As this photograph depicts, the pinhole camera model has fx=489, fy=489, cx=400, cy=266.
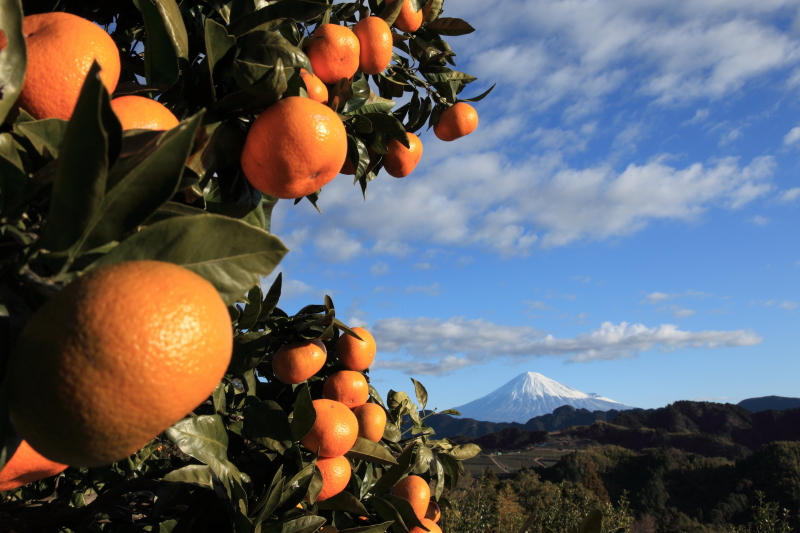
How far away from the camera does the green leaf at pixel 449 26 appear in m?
1.93

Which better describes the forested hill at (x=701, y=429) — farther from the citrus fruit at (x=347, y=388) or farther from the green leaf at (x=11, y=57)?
the green leaf at (x=11, y=57)

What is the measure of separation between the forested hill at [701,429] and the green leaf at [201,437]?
3852cm

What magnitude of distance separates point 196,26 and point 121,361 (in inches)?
33.2

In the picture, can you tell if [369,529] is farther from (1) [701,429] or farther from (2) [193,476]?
(1) [701,429]

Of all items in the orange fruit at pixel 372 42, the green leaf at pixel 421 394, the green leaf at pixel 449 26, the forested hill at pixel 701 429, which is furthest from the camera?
the forested hill at pixel 701 429

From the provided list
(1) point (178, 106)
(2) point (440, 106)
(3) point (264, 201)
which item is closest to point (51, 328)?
(1) point (178, 106)

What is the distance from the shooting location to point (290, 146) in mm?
780

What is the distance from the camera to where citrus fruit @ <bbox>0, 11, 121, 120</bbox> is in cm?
65

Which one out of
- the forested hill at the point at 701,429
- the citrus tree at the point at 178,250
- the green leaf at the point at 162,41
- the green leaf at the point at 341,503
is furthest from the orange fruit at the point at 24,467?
the forested hill at the point at 701,429

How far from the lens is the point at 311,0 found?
3.28 ft

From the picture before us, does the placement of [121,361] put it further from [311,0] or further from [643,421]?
[643,421]

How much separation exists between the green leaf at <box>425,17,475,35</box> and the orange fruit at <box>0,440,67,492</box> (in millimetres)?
1892

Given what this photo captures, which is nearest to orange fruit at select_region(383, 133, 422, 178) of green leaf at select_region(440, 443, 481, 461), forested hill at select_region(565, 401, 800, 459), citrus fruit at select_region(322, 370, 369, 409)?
citrus fruit at select_region(322, 370, 369, 409)

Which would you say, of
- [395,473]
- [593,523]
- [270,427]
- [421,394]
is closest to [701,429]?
[421,394]
